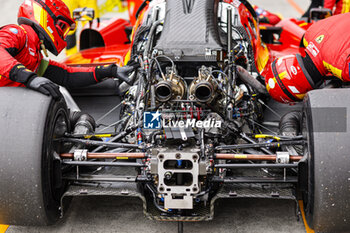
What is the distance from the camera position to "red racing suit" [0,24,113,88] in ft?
13.7

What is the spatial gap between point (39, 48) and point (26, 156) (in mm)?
1825

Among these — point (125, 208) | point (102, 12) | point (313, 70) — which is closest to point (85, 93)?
point (125, 208)

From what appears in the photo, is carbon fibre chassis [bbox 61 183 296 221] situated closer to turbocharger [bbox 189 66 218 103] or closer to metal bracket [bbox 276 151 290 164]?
metal bracket [bbox 276 151 290 164]

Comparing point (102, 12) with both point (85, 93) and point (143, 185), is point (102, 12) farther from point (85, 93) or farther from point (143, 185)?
point (143, 185)

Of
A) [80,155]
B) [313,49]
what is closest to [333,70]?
[313,49]

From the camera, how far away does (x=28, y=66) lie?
16.2 feet

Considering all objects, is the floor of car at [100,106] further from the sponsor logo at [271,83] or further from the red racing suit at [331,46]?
the red racing suit at [331,46]

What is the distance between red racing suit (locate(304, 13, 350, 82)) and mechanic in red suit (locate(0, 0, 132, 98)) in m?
1.90

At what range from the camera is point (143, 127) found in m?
4.07

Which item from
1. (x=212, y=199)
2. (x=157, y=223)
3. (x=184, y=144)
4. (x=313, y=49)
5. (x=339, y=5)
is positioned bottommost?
(x=157, y=223)

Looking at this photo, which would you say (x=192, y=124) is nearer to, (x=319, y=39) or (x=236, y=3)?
(x=319, y=39)

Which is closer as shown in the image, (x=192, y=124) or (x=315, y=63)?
(x=192, y=124)

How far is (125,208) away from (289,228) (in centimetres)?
150

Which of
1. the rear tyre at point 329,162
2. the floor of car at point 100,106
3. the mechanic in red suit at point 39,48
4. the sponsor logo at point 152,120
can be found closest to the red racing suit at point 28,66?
the mechanic in red suit at point 39,48
